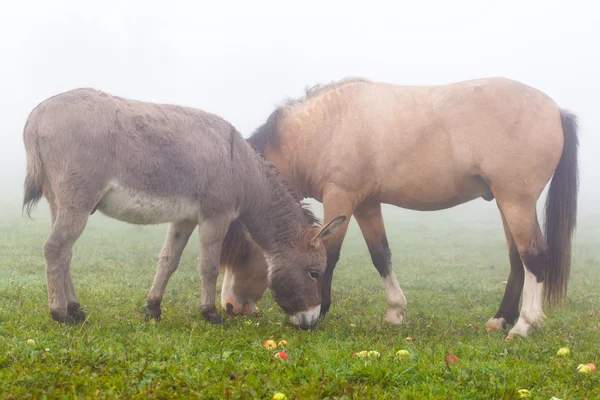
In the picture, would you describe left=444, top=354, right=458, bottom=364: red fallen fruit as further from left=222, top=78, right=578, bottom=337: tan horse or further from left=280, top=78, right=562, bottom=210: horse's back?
left=280, top=78, right=562, bottom=210: horse's back

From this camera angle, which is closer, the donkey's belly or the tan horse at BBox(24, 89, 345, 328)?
the tan horse at BBox(24, 89, 345, 328)

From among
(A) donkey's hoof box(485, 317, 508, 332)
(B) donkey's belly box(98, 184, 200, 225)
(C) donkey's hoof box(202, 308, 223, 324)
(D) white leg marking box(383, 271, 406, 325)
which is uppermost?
(B) donkey's belly box(98, 184, 200, 225)

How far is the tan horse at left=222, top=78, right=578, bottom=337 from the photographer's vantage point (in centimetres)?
680

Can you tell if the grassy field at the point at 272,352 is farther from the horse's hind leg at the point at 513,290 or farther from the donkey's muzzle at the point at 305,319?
the horse's hind leg at the point at 513,290

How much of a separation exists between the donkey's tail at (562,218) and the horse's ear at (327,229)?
9.46 feet

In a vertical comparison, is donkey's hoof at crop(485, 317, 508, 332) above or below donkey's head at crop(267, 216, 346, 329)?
below

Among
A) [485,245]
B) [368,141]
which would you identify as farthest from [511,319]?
[485,245]

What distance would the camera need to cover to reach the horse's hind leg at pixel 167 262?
6398 millimetres

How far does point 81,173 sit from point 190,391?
8.46ft

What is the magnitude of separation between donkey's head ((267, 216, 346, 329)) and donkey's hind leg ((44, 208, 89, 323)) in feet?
7.38

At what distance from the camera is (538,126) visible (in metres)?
6.88

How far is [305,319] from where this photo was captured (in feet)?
21.2

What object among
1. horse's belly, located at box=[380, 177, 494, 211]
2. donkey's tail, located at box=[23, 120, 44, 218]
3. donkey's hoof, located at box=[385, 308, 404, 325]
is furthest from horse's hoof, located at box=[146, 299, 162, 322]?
horse's belly, located at box=[380, 177, 494, 211]

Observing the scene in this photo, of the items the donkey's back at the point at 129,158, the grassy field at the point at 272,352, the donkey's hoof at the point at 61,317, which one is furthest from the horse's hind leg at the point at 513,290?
the donkey's hoof at the point at 61,317
